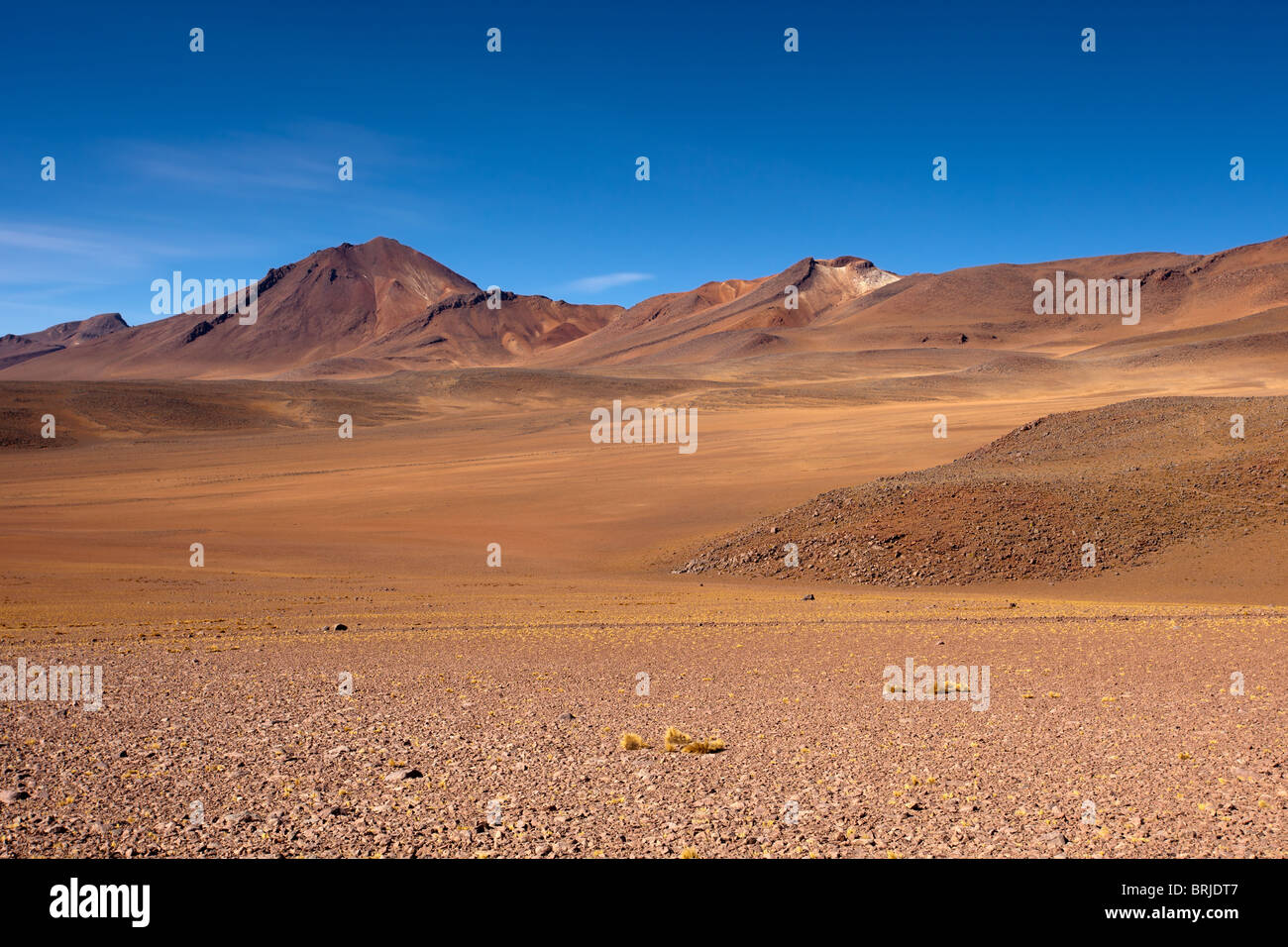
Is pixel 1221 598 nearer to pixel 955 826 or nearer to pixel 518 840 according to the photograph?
pixel 955 826

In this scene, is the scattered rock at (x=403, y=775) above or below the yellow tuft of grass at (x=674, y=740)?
above

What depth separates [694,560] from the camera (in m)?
28.0

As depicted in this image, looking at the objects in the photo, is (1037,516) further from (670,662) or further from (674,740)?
(674,740)

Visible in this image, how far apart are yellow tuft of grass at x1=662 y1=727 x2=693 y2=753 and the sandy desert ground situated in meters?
0.26

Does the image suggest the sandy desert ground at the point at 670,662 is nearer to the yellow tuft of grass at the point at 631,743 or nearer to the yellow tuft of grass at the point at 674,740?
the yellow tuft of grass at the point at 631,743

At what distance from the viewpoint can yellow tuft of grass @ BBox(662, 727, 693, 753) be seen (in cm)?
862

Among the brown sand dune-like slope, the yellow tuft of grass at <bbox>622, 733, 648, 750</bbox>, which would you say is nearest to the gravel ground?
the yellow tuft of grass at <bbox>622, 733, 648, 750</bbox>

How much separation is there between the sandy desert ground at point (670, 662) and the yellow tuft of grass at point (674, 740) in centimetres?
26

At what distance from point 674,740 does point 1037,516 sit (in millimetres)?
19962

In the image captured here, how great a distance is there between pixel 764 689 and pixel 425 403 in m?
108

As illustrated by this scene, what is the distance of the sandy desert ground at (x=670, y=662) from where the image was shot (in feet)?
22.0

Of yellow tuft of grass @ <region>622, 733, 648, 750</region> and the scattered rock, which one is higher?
the scattered rock

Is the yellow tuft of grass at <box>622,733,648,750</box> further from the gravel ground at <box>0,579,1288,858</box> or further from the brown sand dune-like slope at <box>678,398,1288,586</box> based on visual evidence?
the brown sand dune-like slope at <box>678,398,1288,586</box>

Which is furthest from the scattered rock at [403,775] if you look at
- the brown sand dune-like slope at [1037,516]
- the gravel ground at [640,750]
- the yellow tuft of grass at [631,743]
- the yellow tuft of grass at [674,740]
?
the brown sand dune-like slope at [1037,516]
